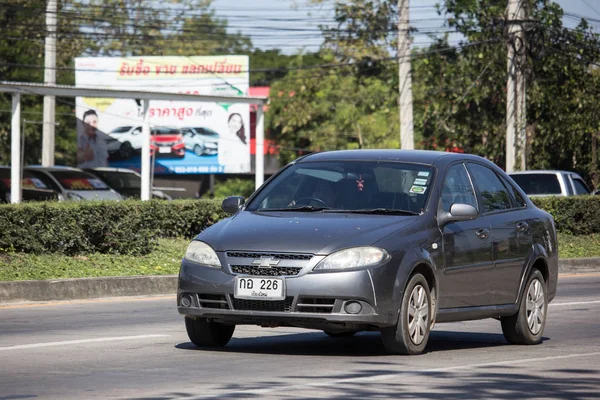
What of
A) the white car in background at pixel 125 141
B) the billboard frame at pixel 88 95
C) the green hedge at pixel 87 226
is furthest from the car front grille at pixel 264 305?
the white car in background at pixel 125 141

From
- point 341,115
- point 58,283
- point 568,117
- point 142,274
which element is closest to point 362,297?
point 58,283

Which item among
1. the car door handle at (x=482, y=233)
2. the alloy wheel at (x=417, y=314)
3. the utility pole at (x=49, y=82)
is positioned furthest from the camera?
the utility pole at (x=49, y=82)

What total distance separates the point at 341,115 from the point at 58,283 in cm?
4488

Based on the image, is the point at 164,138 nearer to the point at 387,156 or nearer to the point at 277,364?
the point at 387,156

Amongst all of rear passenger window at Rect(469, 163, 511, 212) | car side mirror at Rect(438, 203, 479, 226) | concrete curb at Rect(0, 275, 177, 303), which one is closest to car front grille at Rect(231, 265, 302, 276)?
car side mirror at Rect(438, 203, 479, 226)

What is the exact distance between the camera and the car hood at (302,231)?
8695 millimetres

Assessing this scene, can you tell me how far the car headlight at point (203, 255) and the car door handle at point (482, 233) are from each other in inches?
90.8

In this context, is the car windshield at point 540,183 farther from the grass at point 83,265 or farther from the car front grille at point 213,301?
the car front grille at point 213,301

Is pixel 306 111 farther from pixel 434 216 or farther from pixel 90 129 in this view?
pixel 434 216

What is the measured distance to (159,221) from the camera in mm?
20344

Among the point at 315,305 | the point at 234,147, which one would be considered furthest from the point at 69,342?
the point at 234,147

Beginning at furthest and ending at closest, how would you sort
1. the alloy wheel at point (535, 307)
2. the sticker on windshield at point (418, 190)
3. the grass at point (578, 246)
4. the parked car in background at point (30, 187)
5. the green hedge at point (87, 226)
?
the parked car in background at point (30, 187) < the grass at point (578, 246) < the green hedge at point (87, 226) < the alloy wheel at point (535, 307) < the sticker on windshield at point (418, 190)

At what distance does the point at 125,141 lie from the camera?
47.4 m

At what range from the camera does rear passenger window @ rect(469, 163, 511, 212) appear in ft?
34.4
